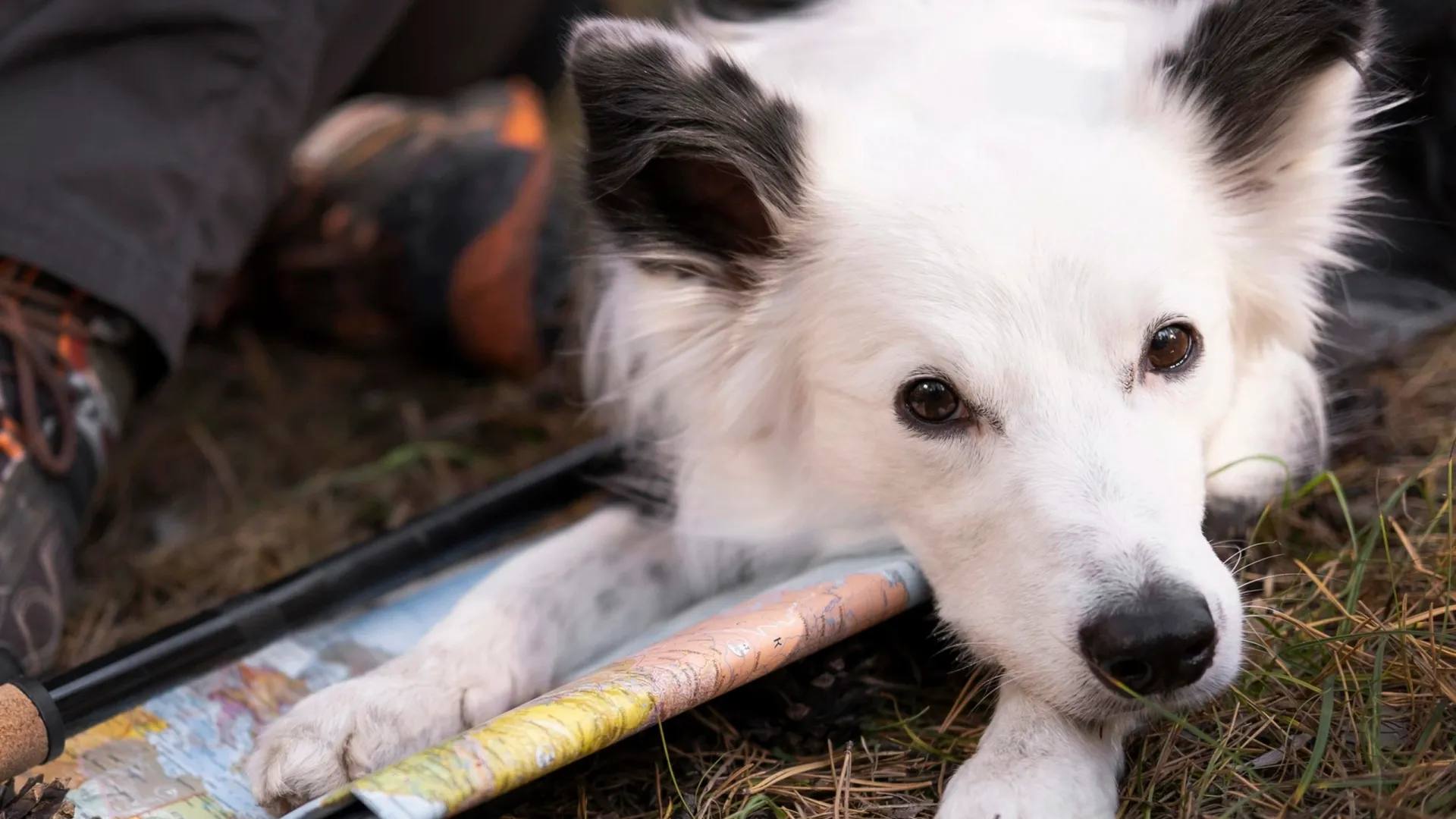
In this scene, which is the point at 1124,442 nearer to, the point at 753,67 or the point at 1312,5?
the point at 1312,5

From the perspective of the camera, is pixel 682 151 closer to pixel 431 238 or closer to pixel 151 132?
pixel 151 132

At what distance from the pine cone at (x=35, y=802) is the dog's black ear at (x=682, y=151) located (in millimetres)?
1205

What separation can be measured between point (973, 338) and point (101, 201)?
1.80 meters

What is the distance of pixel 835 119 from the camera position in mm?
2064

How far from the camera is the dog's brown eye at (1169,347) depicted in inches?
69.6

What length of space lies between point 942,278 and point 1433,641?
2.81 ft

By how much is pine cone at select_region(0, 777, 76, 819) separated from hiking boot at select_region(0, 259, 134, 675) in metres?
0.49

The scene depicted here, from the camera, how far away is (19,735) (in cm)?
160

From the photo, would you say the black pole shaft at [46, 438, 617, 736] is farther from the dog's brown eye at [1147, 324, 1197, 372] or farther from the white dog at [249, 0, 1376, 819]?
the dog's brown eye at [1147, 324, 1197, 372]

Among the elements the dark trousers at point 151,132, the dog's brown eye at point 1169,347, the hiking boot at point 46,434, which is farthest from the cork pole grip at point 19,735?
the dog's brown eye at point 1169,347

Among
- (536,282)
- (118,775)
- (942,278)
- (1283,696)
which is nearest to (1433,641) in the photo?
(1283,696)

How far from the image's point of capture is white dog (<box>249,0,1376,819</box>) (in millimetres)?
1591

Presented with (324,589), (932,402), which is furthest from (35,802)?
(932,402)

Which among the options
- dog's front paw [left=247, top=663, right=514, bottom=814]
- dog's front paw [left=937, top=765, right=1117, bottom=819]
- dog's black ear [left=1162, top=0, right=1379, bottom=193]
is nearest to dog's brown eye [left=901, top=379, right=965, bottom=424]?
dog's front paw [left=937, top=765, right=1117, bottom=819]
